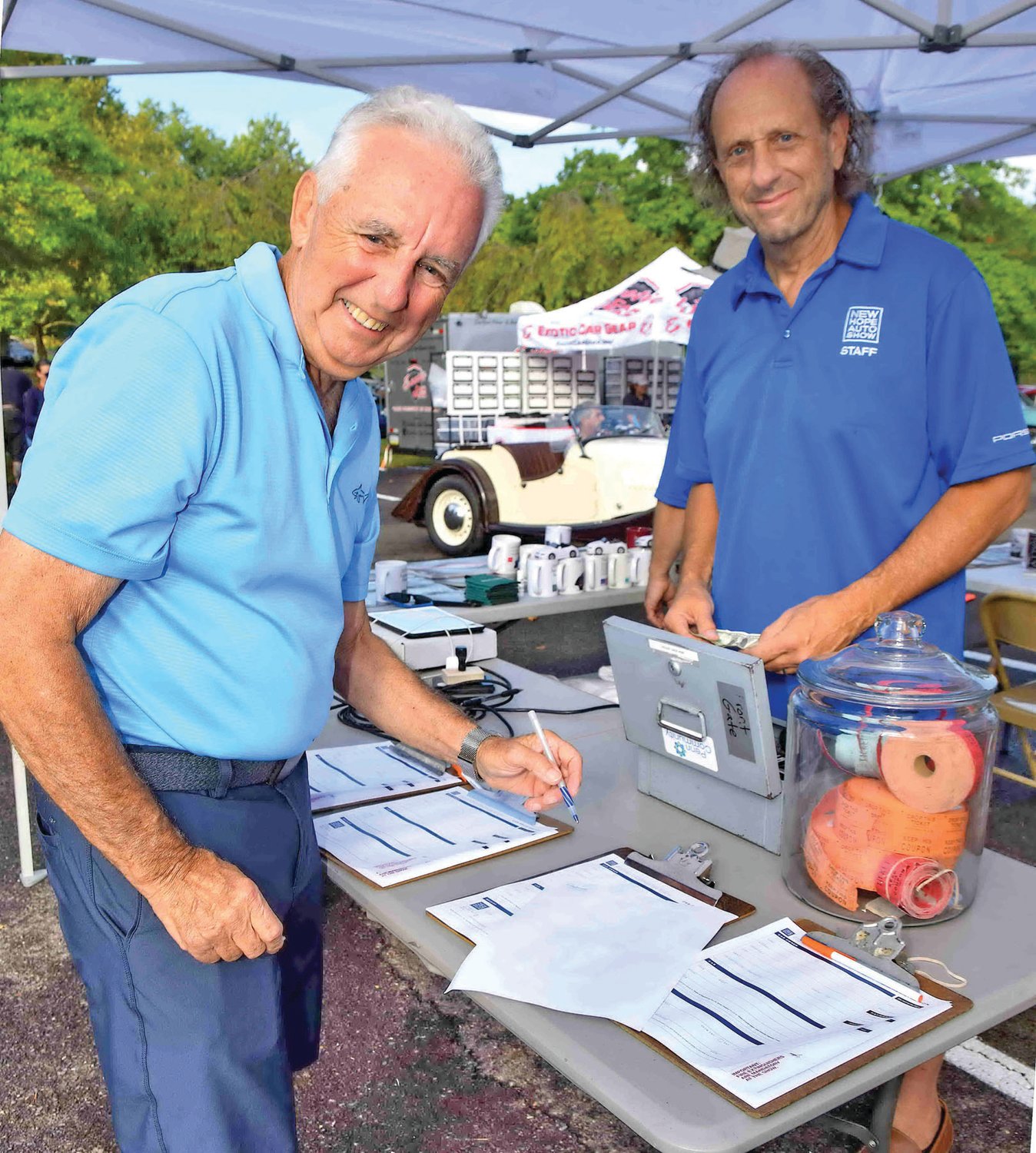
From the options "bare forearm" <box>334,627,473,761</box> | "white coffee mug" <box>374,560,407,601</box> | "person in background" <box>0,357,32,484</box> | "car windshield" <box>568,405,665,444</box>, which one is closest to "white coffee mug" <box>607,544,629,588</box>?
"white coffee mug" <box>374,560,407,601</box>

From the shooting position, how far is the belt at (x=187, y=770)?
1.22 metres

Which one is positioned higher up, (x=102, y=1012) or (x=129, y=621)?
(x=129, y=621)

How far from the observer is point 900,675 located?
1568mm

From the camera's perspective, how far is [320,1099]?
2590mm

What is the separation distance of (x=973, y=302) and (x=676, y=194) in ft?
93.6

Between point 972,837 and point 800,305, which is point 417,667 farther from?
point 972,837

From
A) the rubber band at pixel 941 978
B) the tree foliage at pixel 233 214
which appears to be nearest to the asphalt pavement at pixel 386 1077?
the rubber band at pixel 941 978

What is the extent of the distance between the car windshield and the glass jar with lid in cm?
734

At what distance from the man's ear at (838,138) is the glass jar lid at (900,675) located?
1052mm

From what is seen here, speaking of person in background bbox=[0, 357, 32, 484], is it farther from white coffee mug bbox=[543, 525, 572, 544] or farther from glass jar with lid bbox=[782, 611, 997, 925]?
glass jar with lid bbox=[782, 611, 997, 925]

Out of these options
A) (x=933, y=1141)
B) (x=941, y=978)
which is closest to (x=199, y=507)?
(x=941, y=978)

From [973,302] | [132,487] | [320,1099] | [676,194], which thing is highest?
[676,194]

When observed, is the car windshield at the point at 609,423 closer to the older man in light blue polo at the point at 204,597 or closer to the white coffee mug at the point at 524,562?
the white coffee mug at the point at 524,562

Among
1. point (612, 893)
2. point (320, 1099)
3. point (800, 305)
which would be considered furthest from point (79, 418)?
point (320, 1099)
